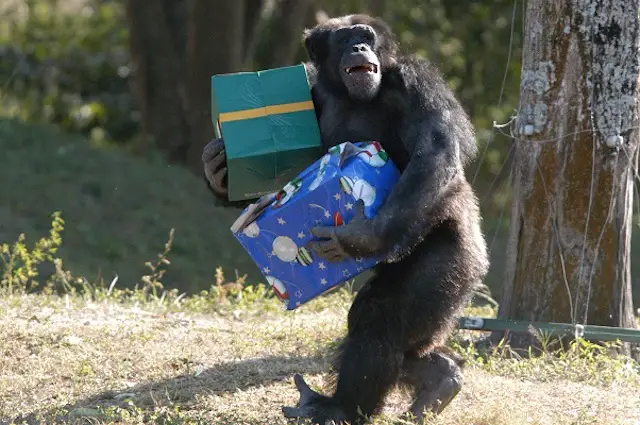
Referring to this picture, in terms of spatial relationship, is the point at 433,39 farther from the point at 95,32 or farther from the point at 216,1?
the point at 95,32

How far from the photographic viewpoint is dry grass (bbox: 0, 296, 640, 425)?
452 centimetres

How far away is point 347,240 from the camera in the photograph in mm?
3998

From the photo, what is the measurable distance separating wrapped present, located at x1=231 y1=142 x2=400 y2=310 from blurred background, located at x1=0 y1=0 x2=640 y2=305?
14.3 feet

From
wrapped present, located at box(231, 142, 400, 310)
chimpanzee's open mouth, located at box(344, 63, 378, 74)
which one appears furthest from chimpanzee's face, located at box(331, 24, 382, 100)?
wrapped present, located at box(231, 142, 400, 310)

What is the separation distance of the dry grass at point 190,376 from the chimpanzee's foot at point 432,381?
82mm

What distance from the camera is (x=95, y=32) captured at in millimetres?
15414

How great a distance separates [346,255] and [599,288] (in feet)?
6.84

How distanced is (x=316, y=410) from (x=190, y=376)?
1.11 meters

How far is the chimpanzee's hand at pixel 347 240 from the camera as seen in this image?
400 centimetres

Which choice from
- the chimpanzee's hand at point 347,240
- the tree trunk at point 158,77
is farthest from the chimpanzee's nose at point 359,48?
the tree trunk at point 158,77

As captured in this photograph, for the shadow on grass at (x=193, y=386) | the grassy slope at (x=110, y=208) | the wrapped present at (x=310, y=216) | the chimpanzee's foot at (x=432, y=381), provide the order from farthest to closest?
1. the grassy slope at (x=110, y=208)
2. the shadow on grass at (x=193, y=386)
3. the chimpanzee's foot at (x=432, y=381)
4. the wrapped present at (x=310, y=216)

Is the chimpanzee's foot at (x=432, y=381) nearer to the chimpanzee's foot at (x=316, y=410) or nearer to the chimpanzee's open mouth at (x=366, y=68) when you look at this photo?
the chimpanzee's foot at (x=316, y=410)

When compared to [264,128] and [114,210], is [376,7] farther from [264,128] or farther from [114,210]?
[264,128]

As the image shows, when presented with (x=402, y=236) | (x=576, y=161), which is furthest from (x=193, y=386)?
(x=576, y=161)
